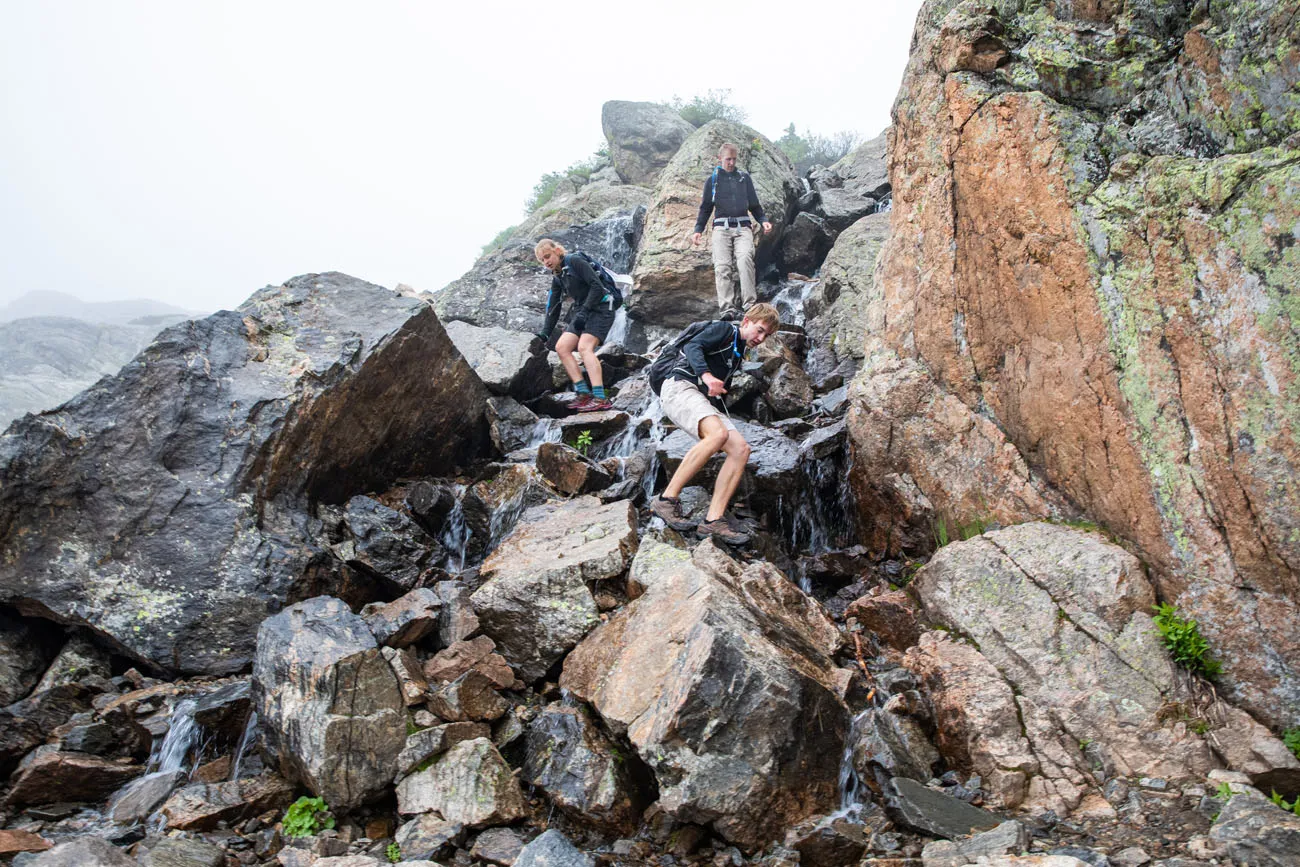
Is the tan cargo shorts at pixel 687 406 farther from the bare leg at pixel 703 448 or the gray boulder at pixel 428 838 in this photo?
the gray boulder at pixel 428 838

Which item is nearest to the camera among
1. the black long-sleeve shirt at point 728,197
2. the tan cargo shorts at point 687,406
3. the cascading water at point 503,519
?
the tan cargo shorts at point 687,406

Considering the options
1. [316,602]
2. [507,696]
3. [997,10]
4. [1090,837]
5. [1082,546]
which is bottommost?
[1090,837]

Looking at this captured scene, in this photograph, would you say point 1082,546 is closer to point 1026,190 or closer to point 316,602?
point 1026,190

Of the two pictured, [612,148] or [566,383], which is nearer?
[566,383]

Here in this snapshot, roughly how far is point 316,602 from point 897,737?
4905 millimetres

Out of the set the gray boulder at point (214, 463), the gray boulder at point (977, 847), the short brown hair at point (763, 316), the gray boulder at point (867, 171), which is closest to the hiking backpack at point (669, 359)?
the short brown hair at point (763, 316)

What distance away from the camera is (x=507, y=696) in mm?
6023

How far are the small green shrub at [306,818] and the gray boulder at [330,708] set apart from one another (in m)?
0.07

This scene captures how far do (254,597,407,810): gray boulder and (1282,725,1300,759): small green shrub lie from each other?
242 inches

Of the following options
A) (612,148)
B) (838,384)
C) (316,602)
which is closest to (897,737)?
(316,602)

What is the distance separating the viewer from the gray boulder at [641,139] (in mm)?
31359

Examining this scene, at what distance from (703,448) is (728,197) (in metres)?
8.57

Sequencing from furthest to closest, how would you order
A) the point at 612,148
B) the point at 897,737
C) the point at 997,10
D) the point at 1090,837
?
1. the point at 612,148
2. the point at 997,10
3. the point at 897,737
4. the point at 1090,837

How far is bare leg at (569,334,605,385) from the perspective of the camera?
12.3 metres
